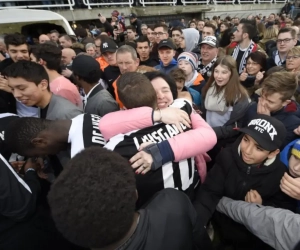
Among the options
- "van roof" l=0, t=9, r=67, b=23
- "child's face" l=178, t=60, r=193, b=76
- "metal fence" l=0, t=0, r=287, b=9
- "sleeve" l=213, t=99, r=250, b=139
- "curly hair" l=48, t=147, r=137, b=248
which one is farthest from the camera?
"metal fence" l=0, t=0, r=287, b=9

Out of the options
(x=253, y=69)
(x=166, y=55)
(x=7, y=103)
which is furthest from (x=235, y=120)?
(x=7, y=103)

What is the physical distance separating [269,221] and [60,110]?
1.89 metres

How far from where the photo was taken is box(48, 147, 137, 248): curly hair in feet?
2.47

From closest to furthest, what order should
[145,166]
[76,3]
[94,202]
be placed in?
[94,202] < [145,166] < [76,3]

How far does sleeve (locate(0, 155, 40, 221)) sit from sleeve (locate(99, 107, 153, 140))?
611mm

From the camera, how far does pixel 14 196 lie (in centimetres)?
135

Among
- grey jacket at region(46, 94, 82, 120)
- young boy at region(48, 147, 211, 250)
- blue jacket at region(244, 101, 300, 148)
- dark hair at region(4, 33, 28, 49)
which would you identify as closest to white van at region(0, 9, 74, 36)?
dark hair at region(4, 33, 28, 49)

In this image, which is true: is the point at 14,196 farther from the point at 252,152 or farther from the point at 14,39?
the point at 14,39

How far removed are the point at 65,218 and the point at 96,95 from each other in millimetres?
1820

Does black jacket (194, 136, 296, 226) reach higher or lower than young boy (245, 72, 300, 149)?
lower

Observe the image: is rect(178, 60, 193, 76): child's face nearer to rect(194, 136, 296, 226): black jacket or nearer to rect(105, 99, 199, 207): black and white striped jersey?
rect(194, 136, 296, 226): black jacket

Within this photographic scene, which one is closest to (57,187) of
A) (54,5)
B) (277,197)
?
(277,197)

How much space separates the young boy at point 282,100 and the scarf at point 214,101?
45cm

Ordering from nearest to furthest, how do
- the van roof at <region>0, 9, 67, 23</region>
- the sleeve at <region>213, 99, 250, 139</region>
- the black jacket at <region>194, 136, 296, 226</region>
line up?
the black jacket at <region>194, 136, 296, 226</region>
the sleeve at <region>213, 99, 250, 139</region>
the van roof at <region>0, 9, 67, 23</region>
